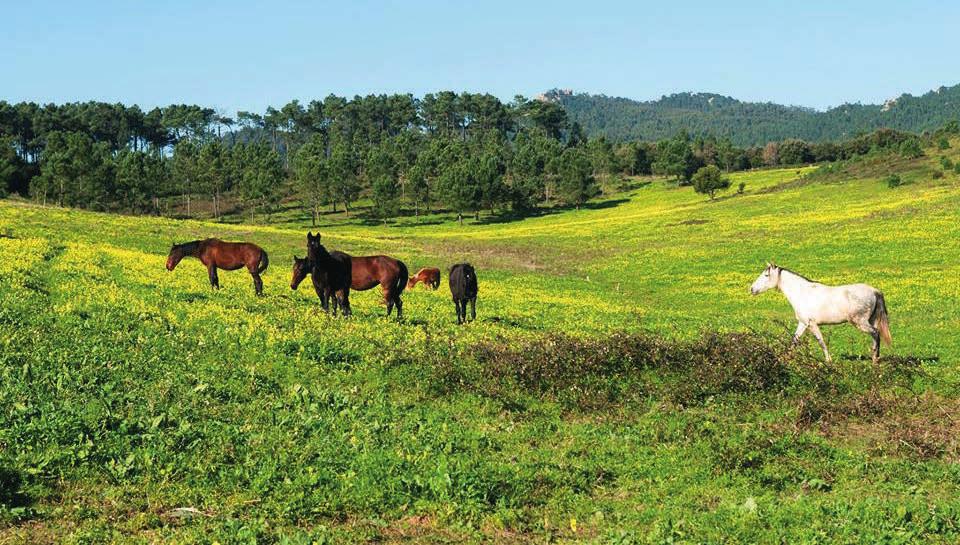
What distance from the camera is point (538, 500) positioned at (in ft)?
35.0

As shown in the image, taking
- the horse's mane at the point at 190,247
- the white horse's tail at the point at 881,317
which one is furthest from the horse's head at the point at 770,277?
the horse's mane at the point at 190,247

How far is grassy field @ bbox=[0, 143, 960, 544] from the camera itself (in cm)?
972

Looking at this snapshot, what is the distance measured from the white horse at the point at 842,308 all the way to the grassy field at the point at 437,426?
122cm

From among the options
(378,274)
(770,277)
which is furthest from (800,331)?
(378,274)

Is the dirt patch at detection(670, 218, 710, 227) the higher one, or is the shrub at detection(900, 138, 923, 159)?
the shrub at detection(900, 138, 923, 159)

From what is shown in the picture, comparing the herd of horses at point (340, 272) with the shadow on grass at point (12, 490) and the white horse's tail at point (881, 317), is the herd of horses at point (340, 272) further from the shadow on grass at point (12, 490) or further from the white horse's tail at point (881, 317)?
the shadow on grass at point (12, 490)

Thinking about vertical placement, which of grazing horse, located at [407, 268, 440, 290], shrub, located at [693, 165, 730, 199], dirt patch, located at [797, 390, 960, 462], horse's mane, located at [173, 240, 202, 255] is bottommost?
dirt patch, located at [797, 390, 960, 462]

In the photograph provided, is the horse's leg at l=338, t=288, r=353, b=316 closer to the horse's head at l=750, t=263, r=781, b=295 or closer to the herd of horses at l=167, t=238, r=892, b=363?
the herd of horses at l=167, t=238, r=892, b=363

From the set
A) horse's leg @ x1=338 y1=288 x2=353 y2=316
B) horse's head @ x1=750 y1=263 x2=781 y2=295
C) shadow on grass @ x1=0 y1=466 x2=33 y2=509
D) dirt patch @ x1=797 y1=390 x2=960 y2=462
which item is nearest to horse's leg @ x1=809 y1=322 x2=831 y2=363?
horse's head @ x1=750 y1=263 x2=781 y2=295

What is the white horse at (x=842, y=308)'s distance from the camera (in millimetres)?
20672

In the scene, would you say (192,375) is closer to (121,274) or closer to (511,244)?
(121,274)

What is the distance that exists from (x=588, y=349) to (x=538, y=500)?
732 cm

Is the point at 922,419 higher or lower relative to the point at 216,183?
lower

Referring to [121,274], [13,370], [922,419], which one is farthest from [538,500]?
[121,274]
